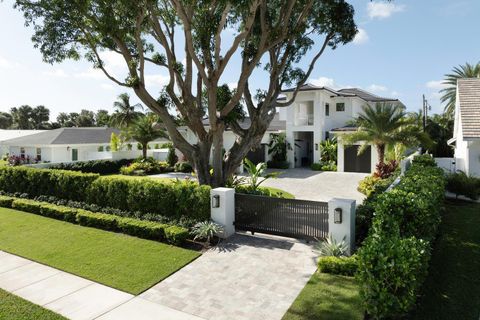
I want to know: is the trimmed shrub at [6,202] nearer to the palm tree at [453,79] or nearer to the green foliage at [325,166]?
the green foliage at [325,166]

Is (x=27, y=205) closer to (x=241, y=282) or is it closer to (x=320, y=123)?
(x=241, y=282)

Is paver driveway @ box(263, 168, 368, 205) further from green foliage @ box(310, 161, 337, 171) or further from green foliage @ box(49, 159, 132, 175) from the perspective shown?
green foliage @ box(49, 159, 132, 175)

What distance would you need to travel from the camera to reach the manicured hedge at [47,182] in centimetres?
1471

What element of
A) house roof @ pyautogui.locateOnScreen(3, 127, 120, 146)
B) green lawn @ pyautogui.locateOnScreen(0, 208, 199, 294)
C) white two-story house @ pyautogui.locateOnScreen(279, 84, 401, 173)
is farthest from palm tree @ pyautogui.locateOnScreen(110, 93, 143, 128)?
green lawn @ pyautogui.locateOnScreen(0, 208, 199, 294)

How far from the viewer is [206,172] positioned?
48.0 ft

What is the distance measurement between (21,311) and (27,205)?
9.91 meters

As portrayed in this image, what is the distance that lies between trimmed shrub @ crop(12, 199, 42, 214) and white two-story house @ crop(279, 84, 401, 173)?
2177 centimetres

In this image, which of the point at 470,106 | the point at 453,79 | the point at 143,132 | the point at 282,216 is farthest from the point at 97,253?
the point at 453,79

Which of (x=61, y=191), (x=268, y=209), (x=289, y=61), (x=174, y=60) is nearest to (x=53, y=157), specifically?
(x=61, y=191)

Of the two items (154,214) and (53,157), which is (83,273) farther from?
(53,157)

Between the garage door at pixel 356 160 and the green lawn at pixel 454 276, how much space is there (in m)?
15.4

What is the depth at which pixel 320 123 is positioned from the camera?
29.8 m

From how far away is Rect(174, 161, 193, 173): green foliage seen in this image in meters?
30.3

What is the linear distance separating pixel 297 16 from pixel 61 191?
14.2 m
